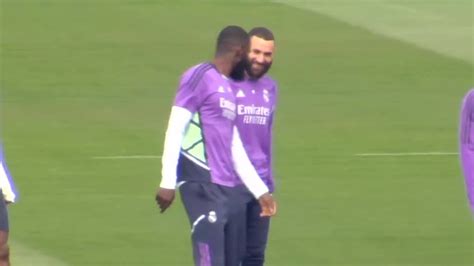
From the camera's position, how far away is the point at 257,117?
32.1 feet

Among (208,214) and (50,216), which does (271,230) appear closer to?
(50,216)

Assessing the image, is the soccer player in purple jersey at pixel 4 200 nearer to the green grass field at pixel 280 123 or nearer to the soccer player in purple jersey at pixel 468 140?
the green grass field at pixel 280 123

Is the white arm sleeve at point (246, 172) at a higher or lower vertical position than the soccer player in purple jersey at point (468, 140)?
lower

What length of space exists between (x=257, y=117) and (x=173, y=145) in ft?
2.44

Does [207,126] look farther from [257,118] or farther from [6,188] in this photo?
[6,188]

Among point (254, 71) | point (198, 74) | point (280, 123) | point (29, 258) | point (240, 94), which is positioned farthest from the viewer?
point (280, 123)

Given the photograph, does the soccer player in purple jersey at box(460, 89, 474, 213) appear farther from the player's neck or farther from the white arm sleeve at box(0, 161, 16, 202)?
the white arm sleeve at box(0, 161, 16, 202)

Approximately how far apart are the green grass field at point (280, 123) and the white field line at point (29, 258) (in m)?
0.03

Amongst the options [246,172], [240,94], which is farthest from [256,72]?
[246,172]

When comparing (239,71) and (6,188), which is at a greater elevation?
(239,71)

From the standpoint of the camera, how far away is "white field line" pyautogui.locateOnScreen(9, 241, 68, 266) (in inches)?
487

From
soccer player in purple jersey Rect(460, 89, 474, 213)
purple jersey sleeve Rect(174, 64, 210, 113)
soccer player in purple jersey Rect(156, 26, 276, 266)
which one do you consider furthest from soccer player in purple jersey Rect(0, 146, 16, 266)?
soccer player in purple jersey Rect(460, 89, 474, 213)

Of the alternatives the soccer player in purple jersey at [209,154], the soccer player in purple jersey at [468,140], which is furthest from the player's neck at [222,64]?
the soccer player in purple jersey at [468,140]

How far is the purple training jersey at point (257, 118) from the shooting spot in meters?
9.69
